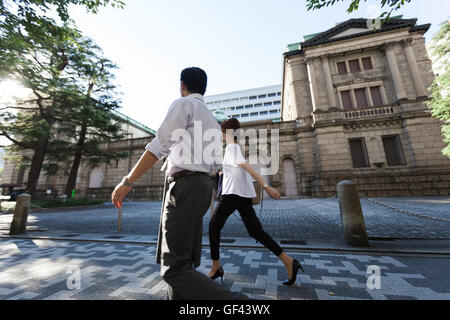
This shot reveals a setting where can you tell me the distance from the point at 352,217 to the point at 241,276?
2441 millimetres

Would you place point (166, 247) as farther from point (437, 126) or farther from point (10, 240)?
point (437, 126)

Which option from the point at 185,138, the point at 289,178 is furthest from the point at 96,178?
the point at 185,138

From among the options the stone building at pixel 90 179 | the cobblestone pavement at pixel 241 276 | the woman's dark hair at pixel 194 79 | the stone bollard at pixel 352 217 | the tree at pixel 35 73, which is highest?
the tree at pixel 35 73

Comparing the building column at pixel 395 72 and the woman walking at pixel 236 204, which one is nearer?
the woman walking at pixel 236 204

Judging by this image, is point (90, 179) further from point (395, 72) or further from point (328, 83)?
point (395, 72)

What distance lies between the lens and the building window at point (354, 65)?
17.1 metres

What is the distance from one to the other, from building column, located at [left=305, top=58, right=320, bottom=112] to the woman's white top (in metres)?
16.5

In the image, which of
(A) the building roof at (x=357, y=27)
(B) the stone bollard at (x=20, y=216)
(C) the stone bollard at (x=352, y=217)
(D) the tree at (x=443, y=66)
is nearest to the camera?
(C) the stone bollard at (x=352, y=217)

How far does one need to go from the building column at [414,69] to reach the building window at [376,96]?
7.47 ft

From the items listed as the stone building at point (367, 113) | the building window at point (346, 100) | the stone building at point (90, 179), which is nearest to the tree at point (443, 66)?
the stone building at point (367, 113)

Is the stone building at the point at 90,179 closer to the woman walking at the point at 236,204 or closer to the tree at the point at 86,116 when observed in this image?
the tree at the point at 86,116

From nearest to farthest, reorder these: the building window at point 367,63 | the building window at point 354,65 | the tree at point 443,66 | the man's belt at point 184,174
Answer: the man's belt at point 184,174 < the tree at point 443,66 < the building window at point 367,63 < the building window at point 354,65

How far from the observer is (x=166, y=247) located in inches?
45.3

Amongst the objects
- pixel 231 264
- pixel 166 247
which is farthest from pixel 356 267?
pixel 166 247
